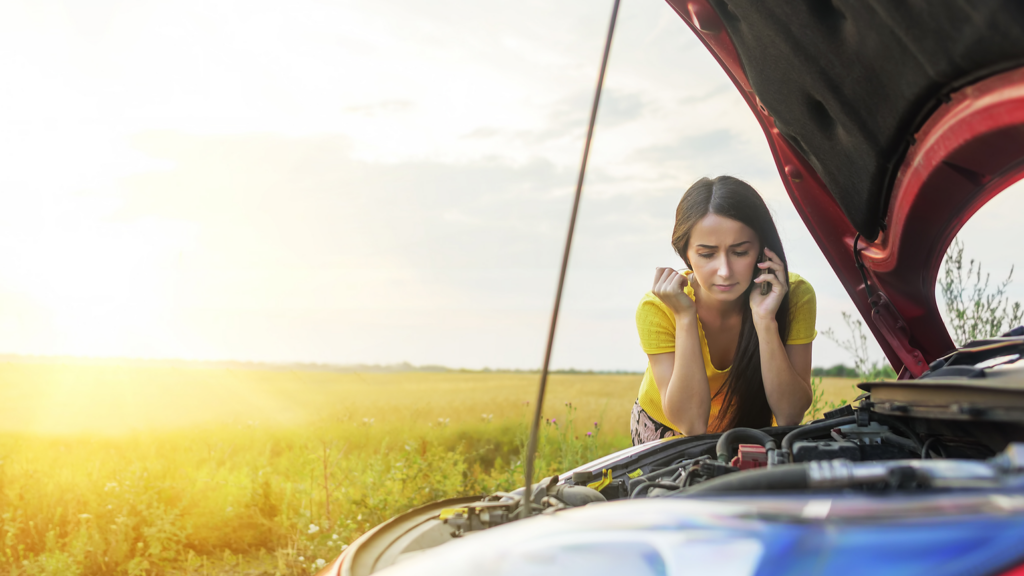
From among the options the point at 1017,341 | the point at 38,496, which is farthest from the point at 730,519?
the point at 38,496

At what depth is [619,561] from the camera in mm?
783

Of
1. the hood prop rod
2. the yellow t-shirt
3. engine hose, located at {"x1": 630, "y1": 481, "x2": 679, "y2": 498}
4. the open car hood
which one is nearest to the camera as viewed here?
the hood prop rod

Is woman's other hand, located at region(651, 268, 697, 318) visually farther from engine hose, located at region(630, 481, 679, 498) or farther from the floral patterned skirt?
engine hose, located at region(630, 481, 679, 498)

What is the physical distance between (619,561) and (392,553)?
2.19ft

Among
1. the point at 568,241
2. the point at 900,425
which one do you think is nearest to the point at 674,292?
the point at 900,425

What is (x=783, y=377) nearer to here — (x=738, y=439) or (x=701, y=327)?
(x=701, y=327)

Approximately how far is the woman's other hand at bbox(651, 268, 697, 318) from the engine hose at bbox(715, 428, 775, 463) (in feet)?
3.06

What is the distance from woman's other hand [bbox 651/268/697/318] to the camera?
2578 millimetres

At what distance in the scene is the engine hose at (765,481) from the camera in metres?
0.94

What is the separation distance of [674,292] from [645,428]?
83 cm

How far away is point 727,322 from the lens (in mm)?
2871

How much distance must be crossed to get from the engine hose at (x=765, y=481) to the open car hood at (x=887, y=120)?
2.86 ft

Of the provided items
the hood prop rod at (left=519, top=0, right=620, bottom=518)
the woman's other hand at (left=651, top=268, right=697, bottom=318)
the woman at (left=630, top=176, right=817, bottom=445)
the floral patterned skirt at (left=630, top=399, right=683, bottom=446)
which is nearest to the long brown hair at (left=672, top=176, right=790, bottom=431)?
the woman at (left=630, top=176, right=817, bottom=445)

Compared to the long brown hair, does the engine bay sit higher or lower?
lower
